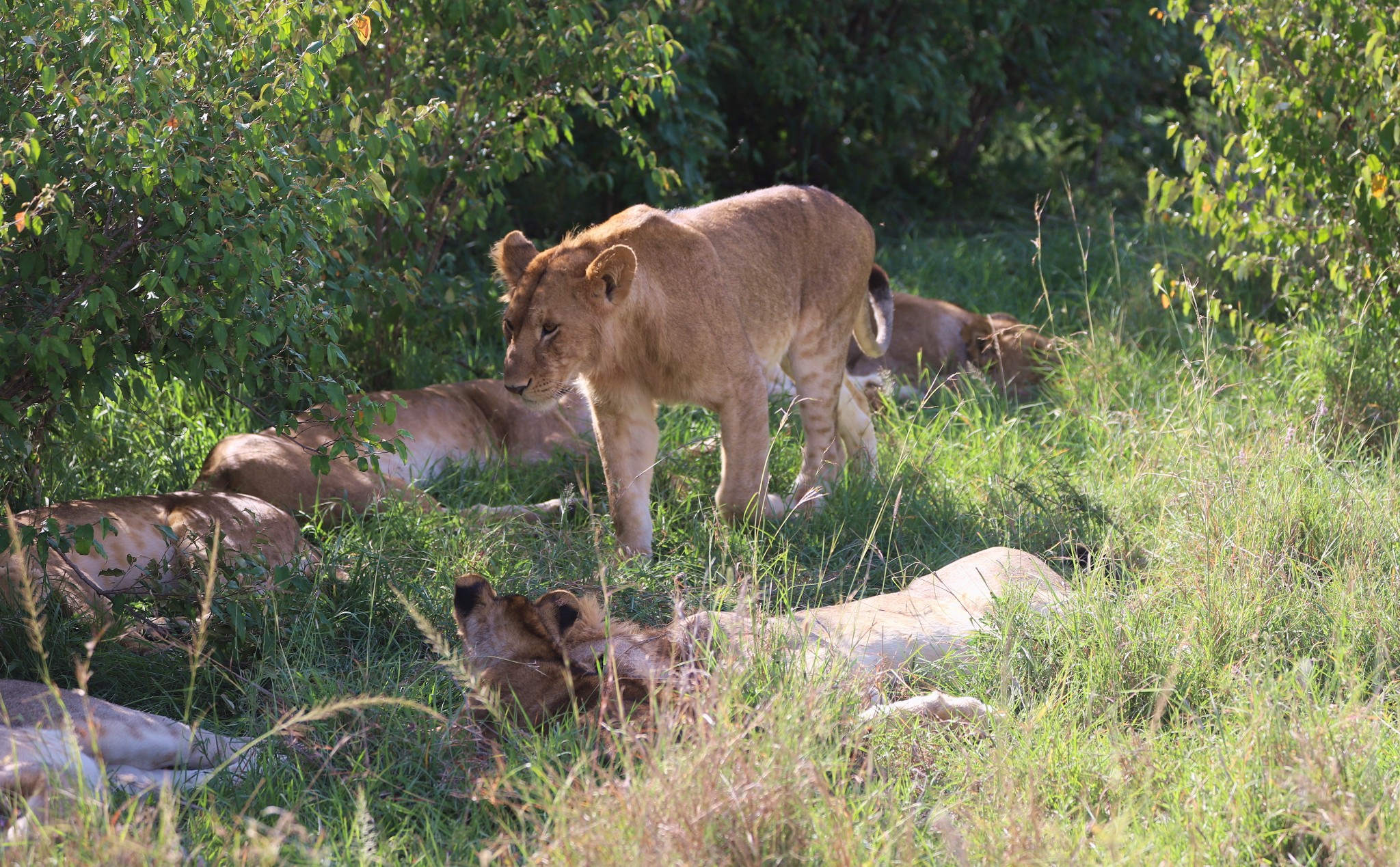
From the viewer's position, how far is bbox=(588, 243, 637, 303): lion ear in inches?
156

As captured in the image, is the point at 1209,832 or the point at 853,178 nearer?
the point at 1209,832

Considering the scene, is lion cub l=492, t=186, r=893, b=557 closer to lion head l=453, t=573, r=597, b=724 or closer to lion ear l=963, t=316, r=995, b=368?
lion head l=453, t=573, r=597, b=724

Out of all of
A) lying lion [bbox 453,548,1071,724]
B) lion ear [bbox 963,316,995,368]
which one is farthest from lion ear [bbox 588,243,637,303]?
lion ear [bbox 963,316,995,368]

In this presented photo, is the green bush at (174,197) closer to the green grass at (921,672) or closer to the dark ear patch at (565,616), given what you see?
the green grass at (921,672)

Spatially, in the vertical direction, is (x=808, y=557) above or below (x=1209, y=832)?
below

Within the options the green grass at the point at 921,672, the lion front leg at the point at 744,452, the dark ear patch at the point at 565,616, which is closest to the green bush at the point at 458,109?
the green grass at the point at 921,672

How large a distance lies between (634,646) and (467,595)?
43 centimetres

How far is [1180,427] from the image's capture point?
5043mm

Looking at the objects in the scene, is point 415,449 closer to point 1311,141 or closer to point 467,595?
point 467,595

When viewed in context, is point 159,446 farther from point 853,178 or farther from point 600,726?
point 853,178

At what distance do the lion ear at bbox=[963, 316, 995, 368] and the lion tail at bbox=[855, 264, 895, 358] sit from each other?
2.71 ft

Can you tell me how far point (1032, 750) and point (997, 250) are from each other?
5.82 meters

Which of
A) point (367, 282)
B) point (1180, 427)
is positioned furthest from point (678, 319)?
point (1180, 427)

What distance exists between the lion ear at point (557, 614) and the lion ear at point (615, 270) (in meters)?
1.12
